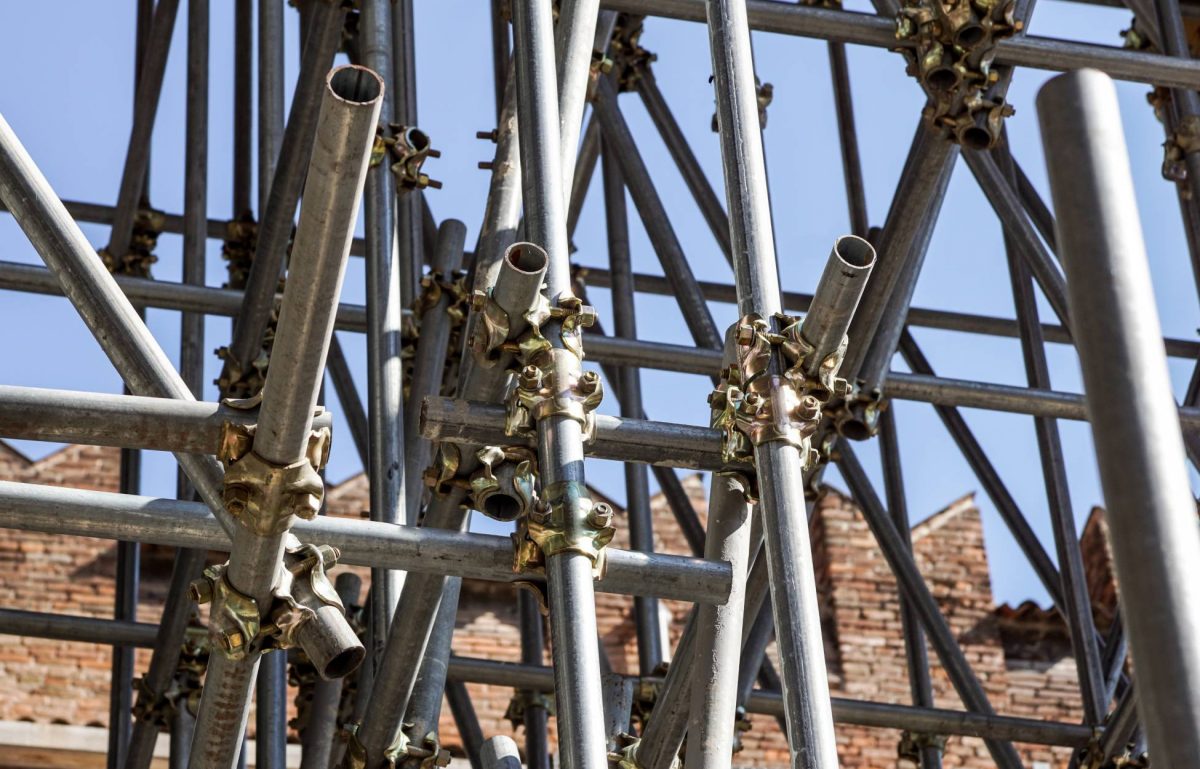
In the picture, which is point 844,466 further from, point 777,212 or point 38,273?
point 777,212

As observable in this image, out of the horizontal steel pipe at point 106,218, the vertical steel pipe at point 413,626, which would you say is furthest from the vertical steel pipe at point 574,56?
the horizontal steel pipe at point 106,218

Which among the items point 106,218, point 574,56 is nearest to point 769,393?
point 574,56

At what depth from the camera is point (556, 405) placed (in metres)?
4.61

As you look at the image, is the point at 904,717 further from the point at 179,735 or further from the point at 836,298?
the point at 836,298

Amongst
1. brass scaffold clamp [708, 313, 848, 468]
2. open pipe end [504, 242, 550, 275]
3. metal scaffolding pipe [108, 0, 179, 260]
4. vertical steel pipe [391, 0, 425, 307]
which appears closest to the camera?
open pipe end [504, 242, 550, 275]

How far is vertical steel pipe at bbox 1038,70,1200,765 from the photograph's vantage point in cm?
223

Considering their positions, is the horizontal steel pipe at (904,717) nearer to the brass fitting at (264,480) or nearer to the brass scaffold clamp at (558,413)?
the brass scaffold clamp at (558,413)

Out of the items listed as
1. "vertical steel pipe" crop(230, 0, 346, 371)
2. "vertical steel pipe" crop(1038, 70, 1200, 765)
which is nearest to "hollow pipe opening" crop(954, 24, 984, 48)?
"vertical steel pipe" crop(230, 0, 346, 371)

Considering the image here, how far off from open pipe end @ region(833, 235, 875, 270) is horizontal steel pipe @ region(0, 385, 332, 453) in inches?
50.2

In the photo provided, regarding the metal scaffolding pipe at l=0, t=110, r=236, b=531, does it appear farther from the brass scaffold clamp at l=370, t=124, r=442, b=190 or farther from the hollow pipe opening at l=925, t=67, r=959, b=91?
the hollow pipe opening at l=925, t=67, r=959, b=91

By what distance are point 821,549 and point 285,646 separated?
8.29 meters

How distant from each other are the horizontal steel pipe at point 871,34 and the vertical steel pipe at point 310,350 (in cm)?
290

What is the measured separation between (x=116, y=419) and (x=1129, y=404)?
7.42 ft

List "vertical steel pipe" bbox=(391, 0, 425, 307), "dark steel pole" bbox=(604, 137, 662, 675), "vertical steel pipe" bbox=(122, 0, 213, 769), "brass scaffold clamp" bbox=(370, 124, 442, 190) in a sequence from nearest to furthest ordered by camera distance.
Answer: "brass scaffold clamp" bbox=(370, 124, 442, 190) < "vertical steel pipe" bbox=(391, 0, 425, 307) < "vertical steel pipe" bbox=(122, 0, 213, 769) < "dark steel pole" bbox=(604, 137, 662, 675)
